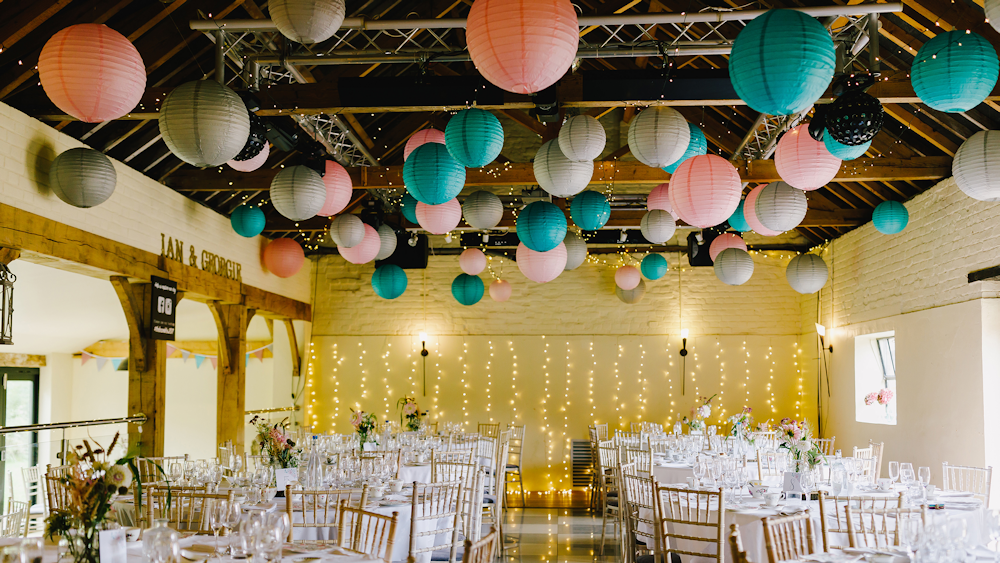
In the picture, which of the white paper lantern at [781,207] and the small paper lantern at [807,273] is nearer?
the white paper lantern at [781,207]

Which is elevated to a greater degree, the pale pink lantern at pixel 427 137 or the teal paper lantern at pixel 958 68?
the pale pink lantern at pixel 427 137

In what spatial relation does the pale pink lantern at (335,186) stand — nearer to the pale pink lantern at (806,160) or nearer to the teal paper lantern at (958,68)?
the pale pink lantern at (806,160)

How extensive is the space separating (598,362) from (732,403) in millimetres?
2146

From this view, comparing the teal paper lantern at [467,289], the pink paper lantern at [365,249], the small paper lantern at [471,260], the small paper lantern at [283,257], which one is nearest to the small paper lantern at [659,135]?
the pink paper lantern at [365,249]

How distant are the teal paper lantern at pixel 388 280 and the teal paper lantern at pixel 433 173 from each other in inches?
164

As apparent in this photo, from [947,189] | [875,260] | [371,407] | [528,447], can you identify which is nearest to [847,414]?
[875,260]

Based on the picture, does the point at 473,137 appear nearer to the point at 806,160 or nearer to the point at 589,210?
the point at 806,160

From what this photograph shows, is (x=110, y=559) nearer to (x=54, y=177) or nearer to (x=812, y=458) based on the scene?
(x=54, y=177)

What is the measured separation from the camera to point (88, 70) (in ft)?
12.3

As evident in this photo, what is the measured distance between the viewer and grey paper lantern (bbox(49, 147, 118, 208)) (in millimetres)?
5742

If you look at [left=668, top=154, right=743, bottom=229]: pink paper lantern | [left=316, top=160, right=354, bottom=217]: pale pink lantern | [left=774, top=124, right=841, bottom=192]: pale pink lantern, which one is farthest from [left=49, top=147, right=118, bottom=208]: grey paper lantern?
[left=774, top=124, right=841, bottom=192]: pale pink lantern

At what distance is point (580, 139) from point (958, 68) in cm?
223

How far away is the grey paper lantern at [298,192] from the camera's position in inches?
223

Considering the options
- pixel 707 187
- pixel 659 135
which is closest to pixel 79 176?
pixel 659 135
